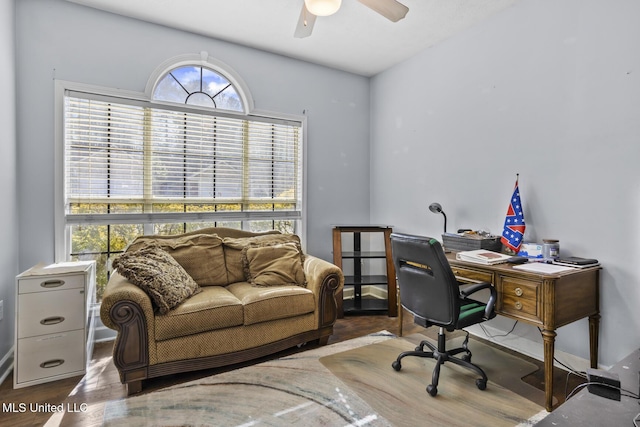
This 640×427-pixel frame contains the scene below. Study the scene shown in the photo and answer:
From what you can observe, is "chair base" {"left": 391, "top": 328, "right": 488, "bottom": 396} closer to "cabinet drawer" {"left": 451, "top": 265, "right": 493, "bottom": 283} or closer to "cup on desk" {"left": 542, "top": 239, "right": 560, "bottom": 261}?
"cabinet drawer" {"left": 451, "top": 265, "right": 493, "bottom": 283}

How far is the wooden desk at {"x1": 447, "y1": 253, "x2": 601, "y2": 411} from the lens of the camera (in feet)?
6.58

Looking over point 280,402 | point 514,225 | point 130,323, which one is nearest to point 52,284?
point 130,323

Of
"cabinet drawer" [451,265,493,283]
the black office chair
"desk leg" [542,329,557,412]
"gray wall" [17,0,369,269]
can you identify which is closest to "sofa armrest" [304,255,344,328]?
the black office chair

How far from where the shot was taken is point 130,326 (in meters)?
2.14

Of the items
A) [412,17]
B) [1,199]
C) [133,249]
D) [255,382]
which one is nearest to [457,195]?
[412,17]

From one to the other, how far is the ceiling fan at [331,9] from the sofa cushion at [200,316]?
2.00m

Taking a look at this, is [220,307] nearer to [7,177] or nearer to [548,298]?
[7,177]

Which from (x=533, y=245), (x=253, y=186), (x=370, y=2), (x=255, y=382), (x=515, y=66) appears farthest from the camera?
(x=253, y=186)

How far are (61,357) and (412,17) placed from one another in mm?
3764

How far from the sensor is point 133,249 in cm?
281

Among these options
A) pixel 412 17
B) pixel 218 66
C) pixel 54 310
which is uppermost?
pixel 412 17

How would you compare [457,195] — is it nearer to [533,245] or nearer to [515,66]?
[533,245]

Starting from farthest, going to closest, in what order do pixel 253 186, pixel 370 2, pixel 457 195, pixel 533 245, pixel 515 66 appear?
pixel 253 186 < pixel 457 195 < pixel 515 66 < pixel 533 245 < pixel 370 2

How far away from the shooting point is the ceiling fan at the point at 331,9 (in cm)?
191
